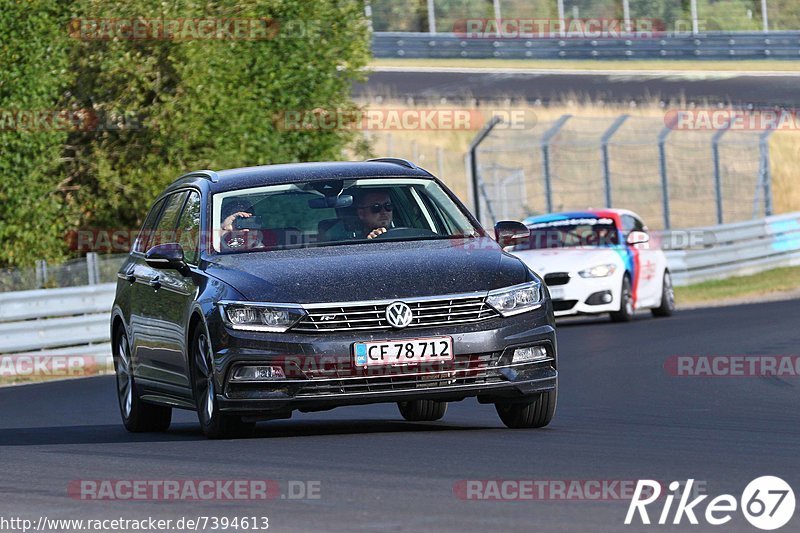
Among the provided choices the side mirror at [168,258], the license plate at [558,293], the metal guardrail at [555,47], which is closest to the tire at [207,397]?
the side mirror at [168,258]

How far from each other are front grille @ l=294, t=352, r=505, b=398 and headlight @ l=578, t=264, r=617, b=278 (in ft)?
42.7

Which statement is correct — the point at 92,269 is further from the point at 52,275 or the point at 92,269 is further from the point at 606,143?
the point at 606,143

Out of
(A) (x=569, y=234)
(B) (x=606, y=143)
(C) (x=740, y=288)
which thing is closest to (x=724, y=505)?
(A) (x=569, y=234)

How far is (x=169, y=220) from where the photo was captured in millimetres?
12359

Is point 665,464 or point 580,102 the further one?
point 580,102

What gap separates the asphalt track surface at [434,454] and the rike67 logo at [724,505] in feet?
0.22

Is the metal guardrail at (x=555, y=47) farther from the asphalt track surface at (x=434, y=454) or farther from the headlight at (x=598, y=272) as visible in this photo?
the asphalt track surface at (x=434, y=454)

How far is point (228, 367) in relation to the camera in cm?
1006

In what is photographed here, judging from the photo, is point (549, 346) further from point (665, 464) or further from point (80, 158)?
point (80, 158)

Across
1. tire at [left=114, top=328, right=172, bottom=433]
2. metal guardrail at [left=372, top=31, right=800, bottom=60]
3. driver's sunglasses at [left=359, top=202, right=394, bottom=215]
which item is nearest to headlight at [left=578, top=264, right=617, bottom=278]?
tire at [left=114, top=328, right=172, bottom=433]

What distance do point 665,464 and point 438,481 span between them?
1.15 metres

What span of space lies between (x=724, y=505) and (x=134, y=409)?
5.77m

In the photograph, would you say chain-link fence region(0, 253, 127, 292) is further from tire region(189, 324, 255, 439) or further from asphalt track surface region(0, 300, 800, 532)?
tire region(189, 324, 255, 439)

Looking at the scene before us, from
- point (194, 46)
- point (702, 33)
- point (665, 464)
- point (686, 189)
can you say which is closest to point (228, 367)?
point (665, 464)
